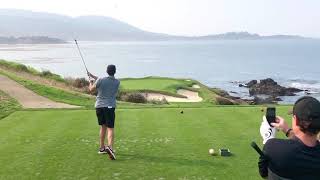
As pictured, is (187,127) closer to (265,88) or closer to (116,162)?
(116,162)

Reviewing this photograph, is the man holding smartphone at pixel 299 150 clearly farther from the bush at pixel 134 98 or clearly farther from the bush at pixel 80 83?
the bush at pixel 80 83

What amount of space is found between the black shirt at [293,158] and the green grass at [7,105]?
14595mm

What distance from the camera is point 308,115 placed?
5.24 meters

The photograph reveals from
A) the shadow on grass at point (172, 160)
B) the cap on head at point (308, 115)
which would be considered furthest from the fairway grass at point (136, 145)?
the cap on head at point (308, 115)

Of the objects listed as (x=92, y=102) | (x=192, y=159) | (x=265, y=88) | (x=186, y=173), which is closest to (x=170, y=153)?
(x=192, y=159)

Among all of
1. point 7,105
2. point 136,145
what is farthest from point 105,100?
point 7,105

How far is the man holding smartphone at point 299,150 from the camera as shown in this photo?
5.29 metres

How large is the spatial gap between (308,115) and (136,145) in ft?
28.2

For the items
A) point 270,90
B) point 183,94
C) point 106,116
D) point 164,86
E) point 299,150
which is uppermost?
point 299,150

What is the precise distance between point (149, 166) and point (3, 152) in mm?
3886

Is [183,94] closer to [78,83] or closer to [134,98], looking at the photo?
[78,83]

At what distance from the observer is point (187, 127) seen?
620 inches

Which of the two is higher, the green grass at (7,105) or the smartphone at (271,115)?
the smartphone at (271,115)

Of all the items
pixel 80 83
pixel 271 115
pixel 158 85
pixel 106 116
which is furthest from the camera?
pixel 158 85
